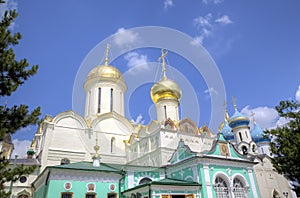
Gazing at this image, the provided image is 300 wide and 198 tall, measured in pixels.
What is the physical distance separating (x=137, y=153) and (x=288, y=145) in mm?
13479

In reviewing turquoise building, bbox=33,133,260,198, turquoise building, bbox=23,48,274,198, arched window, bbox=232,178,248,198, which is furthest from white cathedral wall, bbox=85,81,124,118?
arched window, bbox=232,178,248,198

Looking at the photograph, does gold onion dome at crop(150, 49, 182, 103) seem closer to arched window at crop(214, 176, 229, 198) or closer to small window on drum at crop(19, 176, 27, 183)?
arched window at crop(214, 176, 229, 198)

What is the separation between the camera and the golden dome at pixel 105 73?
1100 inches

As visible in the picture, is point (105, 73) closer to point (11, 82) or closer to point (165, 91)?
point (165, 91)

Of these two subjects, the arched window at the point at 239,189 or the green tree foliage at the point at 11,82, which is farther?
the arched window at the point at 239,189

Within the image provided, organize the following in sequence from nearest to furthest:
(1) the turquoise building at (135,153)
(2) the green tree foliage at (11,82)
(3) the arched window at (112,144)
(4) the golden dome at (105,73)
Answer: (2) the green tree foliage at (11,82) → (1) the turquoise building at (135,153) → (3) the arched window at (112,144) → (4) the golden dome at (105,73)

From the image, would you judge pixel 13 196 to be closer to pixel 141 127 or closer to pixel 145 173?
pixel 145 173

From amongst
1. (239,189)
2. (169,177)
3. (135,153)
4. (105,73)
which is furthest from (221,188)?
(105,73)

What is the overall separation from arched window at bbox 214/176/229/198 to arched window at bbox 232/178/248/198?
61 cm

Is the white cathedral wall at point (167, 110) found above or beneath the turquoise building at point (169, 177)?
above

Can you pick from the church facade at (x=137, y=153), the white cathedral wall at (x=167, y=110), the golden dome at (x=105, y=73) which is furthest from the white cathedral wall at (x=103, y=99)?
the white cathedral wall at (x=167, y=110)

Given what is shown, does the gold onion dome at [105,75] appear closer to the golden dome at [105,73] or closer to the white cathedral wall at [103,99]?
the golden dome at [105,73]

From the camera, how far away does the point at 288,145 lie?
38.3ft

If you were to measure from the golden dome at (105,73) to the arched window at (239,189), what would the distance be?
17585mm
